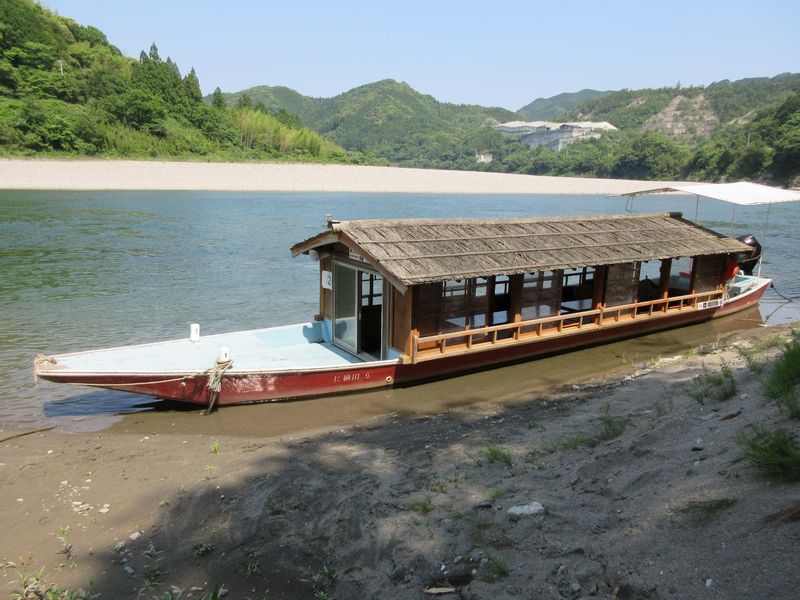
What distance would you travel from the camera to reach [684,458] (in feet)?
18.7

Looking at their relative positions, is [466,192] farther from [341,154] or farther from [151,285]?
[151,285]

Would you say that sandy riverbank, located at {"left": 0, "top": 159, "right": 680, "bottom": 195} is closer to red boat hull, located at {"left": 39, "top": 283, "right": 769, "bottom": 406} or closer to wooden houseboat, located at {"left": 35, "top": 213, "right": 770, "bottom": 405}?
wooden houseboat, located at {"left": 35, "top": 213, "right": 770, "bottom": 405}

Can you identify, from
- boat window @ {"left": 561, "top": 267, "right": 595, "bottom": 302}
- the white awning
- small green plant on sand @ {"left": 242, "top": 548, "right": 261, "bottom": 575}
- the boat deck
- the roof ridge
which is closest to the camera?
small green plant on sand @ {"left": 242, "top": 548, "right": 261, "bottom": 575}

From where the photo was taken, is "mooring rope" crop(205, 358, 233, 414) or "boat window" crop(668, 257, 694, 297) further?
"boat window" crop(668, 257, 694, 297)

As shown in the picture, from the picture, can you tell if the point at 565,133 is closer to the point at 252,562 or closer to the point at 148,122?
the point at 148,122

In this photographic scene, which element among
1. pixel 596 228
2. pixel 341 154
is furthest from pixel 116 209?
pixel 341 154

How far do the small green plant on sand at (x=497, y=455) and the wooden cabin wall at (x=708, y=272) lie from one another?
11261 millimetres

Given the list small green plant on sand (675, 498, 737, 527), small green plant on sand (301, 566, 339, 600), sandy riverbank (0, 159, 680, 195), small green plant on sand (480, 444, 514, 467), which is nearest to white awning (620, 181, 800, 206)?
small green plant on sand (480, 444, 514, 467)

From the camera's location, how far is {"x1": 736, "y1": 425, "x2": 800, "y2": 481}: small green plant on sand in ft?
14.7

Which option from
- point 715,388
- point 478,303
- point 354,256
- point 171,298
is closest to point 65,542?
point 354,256

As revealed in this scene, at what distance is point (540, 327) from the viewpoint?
1288 cm

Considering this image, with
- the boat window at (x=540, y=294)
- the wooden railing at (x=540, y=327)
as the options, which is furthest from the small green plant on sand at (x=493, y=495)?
the boat window at (x=540, y=294)

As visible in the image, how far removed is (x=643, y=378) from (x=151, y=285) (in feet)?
55.3

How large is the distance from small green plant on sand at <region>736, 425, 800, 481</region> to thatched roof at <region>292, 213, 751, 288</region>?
6033 mm
